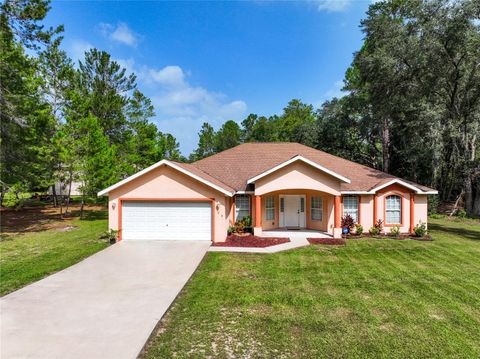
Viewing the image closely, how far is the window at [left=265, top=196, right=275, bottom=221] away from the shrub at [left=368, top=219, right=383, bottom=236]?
5.78m

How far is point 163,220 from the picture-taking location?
13570 mm

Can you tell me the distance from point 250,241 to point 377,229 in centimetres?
773

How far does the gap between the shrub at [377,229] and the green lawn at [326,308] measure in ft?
12.3

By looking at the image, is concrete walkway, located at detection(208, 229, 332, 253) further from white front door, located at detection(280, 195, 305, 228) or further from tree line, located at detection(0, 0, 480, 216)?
tree line, located at detection(0, 0, 480, 216)

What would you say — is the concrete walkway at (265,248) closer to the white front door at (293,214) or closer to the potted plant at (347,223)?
the potted plant at (347,223)

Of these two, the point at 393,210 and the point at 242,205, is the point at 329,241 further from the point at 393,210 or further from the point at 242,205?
the point at 242,205

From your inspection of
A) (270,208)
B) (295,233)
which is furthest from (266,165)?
(295,233)

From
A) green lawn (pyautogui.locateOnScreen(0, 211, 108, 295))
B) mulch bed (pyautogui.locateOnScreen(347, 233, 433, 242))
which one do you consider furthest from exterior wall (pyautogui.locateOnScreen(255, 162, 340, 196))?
green lawn (pyautogui.locateOnScreen(0, 211, 108, 295))

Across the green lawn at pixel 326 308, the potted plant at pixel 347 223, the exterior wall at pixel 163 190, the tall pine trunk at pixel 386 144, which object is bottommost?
the green lawn at pixel 326 308

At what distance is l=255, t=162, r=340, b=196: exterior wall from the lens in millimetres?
14281

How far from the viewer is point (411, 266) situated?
9.83 meters

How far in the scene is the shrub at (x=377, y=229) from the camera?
14.8 meters

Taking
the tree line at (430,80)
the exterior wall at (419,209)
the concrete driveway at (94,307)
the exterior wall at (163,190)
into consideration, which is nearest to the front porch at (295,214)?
the exterior wall at (163,190)

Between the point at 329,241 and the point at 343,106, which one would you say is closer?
the point at 329,241
